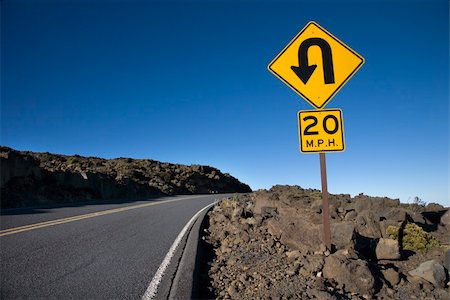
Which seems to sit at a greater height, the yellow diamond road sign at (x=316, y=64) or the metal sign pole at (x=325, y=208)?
the yellow diamond road sign at (x=316, y=64)

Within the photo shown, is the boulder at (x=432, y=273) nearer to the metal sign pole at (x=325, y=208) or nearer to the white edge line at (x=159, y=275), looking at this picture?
the metal sign pole at (x=325, y=208)

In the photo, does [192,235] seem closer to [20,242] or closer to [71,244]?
[71,244]

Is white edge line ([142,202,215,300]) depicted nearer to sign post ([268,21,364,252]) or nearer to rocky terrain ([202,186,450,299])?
rocky terrain ([202,186,450,299])

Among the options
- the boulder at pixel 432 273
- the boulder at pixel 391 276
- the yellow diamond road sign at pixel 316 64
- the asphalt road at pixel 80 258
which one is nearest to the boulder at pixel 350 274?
the boulder at pixel 391 276

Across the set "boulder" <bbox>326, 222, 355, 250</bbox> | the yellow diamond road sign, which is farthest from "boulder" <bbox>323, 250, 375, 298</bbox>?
the yellow diamond road sign

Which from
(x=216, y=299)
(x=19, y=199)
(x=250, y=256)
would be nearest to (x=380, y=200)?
(x=250, y=256)

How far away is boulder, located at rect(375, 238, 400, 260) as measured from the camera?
5934mm

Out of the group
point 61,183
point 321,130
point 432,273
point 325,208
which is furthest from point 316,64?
point 61,183

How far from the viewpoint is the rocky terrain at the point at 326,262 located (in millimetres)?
4773

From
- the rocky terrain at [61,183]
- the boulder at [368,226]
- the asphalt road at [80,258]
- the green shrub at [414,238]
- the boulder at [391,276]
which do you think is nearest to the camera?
the asphalt road at [80,258]

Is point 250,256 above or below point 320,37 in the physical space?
below

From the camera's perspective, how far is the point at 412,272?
214 inches

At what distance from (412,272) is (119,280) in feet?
13.7

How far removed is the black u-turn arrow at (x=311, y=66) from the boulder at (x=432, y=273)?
309cm
